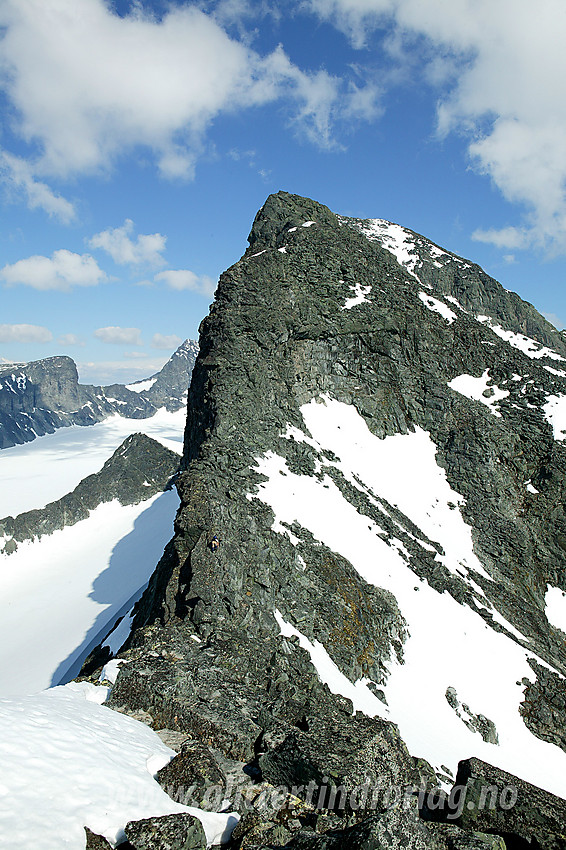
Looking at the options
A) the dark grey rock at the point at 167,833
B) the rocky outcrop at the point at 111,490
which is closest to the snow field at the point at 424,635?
the dark grey rock at the point at 167,833

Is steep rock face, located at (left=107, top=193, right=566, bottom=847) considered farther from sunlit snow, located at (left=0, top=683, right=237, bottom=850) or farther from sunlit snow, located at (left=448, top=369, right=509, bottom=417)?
sunlit snow, located at (left=0, top=683, right=237, bottom=850)

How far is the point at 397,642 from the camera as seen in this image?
82.8 feet

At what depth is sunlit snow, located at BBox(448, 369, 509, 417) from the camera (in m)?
49.3

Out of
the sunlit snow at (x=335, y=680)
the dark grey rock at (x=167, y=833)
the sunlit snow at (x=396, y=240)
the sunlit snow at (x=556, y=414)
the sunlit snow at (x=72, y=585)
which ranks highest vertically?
→ the sunlit snow at (x=396, y=240)

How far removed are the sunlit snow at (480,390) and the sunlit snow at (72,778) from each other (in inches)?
1850

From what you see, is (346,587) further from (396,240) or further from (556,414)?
(396,240)

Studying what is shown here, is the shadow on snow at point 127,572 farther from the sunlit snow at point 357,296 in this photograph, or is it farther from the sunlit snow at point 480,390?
the sunlit snow at point 480,390

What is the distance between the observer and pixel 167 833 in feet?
22.0

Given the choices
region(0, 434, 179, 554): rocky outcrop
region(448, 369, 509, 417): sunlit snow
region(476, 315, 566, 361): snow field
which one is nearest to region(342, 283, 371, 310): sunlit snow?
region(448, 369, 509, 417): sunlit snow

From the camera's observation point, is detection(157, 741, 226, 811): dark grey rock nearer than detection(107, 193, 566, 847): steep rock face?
Yes

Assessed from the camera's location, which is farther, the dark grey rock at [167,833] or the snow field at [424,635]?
the snow field at [424,635]

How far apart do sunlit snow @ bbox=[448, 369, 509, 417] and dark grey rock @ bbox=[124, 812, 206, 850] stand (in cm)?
4811

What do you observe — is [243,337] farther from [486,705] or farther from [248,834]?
[248,834]

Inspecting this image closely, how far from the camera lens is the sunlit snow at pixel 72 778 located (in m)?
6.45
